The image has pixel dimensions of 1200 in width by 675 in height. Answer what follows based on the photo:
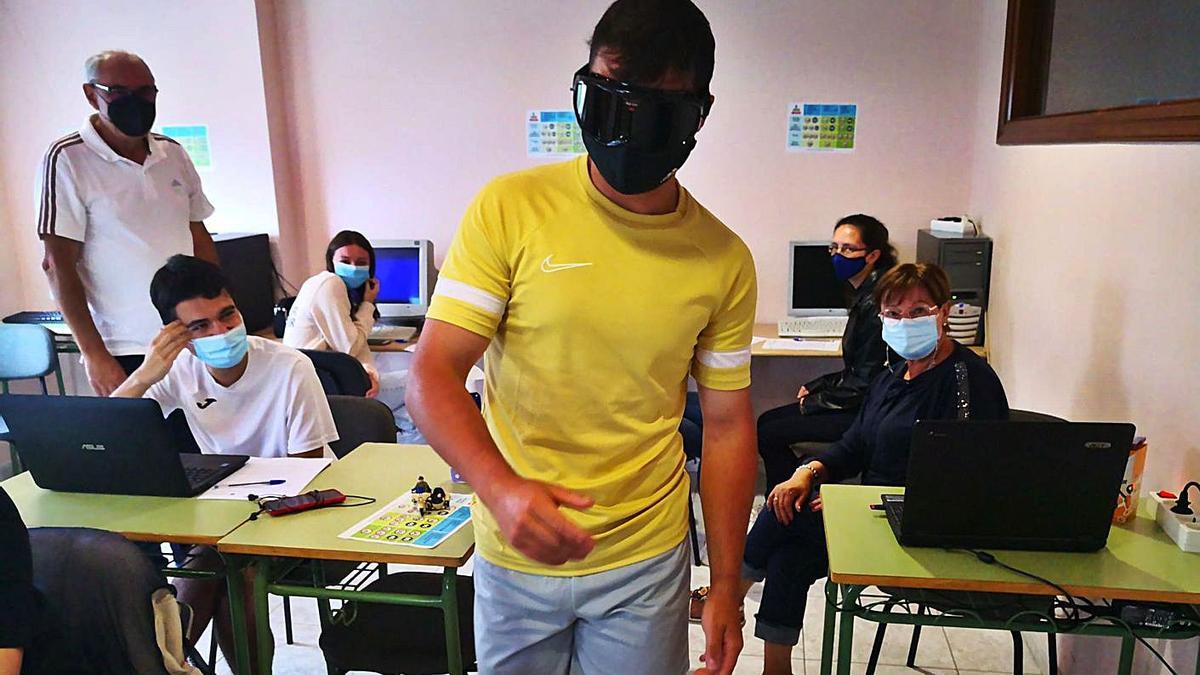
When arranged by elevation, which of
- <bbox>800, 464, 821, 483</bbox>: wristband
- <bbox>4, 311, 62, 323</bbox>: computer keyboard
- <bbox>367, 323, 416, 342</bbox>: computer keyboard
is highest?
<bbox>4, 311, 62, 323</bbox>: computer keyboard

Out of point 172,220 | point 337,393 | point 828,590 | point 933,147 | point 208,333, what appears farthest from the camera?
point 933,147

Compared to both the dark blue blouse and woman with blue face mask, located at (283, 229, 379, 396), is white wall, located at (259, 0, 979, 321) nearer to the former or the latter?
woman with blue face mask, located at (283, 229, 379, 396)

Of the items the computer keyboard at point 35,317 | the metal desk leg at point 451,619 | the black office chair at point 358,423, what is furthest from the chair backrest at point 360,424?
the computer keyboard at point 35,317

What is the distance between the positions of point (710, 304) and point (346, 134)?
12.3 ft

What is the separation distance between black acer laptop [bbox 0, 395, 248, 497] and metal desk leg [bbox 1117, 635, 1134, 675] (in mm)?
2071

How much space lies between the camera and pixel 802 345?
367 cm

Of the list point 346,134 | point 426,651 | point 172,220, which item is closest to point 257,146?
point 346,134

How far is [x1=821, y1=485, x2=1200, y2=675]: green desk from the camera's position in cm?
155

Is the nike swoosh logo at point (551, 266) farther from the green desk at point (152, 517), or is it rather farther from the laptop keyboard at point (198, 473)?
the laptop keyboard at point (198, 473)

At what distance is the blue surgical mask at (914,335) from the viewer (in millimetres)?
2162

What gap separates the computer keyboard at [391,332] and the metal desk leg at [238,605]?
218cm

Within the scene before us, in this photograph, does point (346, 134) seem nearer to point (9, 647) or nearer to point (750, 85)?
point (750, 85)

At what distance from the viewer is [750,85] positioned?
13.1 feet

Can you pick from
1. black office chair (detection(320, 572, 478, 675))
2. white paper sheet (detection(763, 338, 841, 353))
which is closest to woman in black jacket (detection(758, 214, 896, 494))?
white paper sheet (detection(763, 338, 841, 353))
